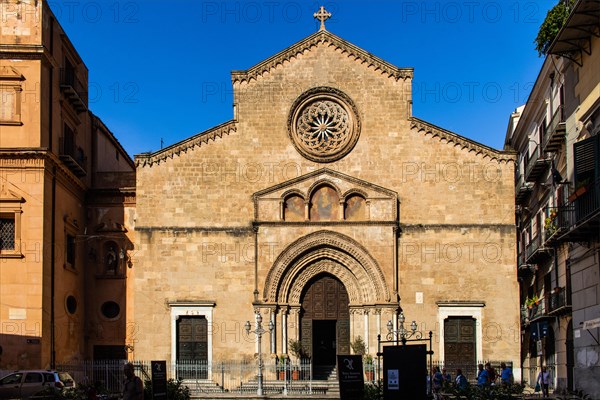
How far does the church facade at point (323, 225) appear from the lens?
37625 millimetres

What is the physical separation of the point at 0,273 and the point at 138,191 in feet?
23.4

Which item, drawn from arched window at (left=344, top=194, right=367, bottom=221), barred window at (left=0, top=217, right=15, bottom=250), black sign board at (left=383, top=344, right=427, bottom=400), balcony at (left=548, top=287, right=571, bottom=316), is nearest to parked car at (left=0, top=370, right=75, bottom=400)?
barred window at (left=0, top=217, right=15, bottom=250)

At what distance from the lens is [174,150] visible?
128 ft

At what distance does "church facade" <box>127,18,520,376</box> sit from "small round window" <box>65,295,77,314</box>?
102 inches

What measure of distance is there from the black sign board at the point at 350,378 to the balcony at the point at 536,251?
54.1 feet

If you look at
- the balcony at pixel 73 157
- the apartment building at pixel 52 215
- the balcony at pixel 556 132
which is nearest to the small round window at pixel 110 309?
the apartment building at pixel 52 215

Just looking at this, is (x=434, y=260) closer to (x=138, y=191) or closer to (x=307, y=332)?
(x=307, y=332)

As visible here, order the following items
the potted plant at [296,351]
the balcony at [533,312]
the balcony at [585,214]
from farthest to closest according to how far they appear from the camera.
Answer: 1. the balcony at [533,312]
2. the potted plant at [296,351]
3. the balcony at [585,214]

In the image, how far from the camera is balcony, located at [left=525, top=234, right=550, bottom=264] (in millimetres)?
36781

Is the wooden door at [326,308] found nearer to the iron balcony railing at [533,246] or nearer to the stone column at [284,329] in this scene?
the stone column at [284,329]

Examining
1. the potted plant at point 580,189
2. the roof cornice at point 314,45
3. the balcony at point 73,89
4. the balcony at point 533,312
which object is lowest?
the balcony at point 533,312

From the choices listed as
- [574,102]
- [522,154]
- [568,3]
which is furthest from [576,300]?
[522,154]

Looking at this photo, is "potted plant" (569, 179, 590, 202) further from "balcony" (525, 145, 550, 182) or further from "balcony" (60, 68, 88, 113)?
"balcony" (60, 68, 88, 113)

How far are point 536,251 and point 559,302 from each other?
15.8 ft
